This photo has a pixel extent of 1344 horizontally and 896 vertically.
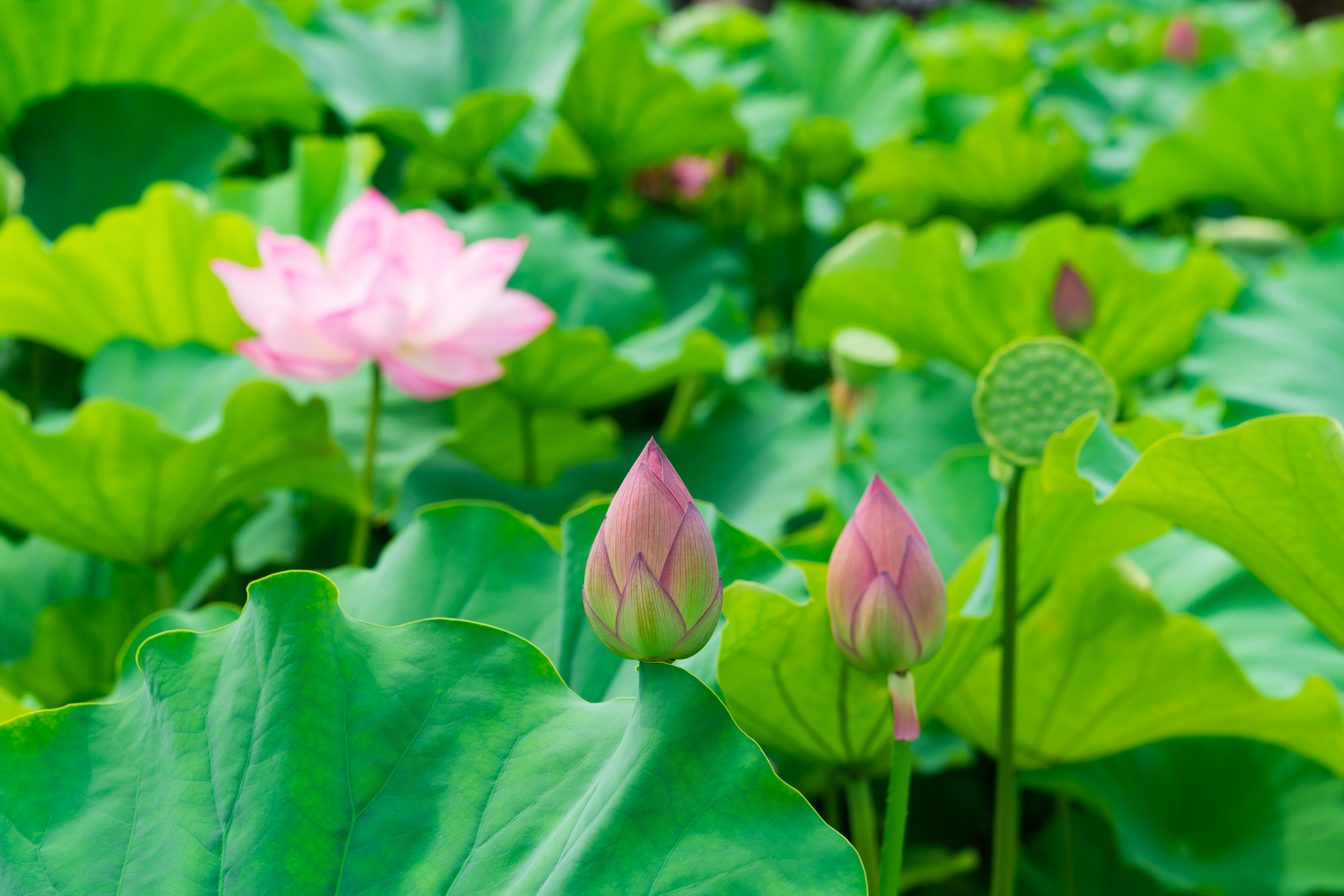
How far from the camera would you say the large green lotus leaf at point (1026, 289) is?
3.73 feet

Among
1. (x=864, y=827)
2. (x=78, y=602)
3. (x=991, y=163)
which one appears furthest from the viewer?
(x=991, y=163)

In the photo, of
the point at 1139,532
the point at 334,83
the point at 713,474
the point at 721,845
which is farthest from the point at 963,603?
the point at 334,83

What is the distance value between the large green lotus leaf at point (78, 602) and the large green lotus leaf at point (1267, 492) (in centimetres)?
71

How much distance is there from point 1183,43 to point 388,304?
6.34 ft

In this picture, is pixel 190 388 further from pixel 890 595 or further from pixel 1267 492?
pixel 1267 492

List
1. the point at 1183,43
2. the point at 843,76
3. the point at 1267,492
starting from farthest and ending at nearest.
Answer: the point at 1183,43 < the point at 843,76 < the point at 1267,492

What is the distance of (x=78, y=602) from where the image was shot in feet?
2.77

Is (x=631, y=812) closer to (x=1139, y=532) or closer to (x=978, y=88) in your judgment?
(x=1139, y=532)

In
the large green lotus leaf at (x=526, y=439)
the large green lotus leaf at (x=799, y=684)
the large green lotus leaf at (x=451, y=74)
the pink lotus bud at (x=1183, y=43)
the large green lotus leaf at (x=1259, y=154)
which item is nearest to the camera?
the large green lotus leaf at (x=799, y=684)

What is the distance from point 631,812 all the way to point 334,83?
1082mm

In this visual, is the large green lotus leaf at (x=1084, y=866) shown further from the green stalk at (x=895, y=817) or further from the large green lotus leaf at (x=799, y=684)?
the green stalk at (x=895, y=817)

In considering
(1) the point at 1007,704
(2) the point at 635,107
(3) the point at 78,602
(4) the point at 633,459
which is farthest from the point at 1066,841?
(2) the point at 635,107

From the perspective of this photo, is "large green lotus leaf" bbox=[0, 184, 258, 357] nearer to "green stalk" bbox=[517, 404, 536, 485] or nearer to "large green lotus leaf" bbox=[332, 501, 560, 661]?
"green stalk" bbox=[517, 404, 536, 485]

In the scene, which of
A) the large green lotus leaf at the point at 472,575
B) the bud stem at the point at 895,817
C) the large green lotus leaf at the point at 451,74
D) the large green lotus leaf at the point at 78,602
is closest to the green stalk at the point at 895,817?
the bud stem at the point at 895,817
